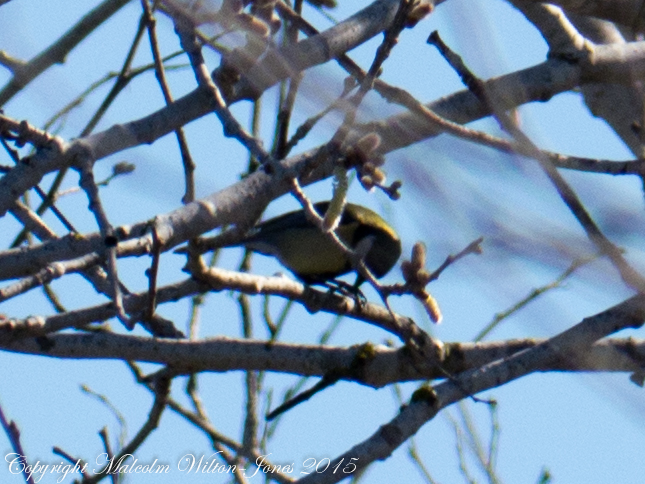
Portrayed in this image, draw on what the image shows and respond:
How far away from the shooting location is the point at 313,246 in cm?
598

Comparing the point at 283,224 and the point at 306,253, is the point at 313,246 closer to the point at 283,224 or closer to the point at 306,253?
the point at 306,253

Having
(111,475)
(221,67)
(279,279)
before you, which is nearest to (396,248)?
(279,279)

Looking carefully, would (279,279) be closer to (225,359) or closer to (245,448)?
(225,359)

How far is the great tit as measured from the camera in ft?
19.5

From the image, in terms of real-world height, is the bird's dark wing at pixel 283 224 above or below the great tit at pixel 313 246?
above

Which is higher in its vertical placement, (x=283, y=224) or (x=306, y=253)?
(x=283, y=224)

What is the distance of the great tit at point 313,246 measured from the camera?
234 inches

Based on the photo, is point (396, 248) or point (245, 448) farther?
point (396, 248)

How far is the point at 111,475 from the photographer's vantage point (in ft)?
11.1

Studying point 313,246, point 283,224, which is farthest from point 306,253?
point 283,224

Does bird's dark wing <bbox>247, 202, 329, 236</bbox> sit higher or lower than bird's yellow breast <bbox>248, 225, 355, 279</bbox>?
higher

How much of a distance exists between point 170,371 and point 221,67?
1.35m

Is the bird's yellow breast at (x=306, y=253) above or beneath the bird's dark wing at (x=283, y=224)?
beneath

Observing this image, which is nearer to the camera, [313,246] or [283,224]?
[313,246]
